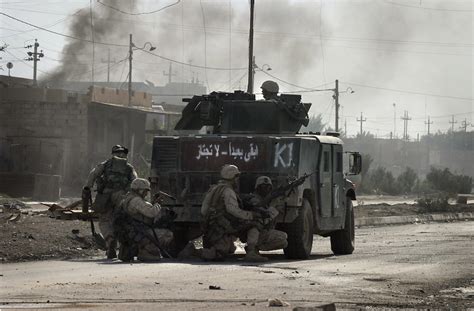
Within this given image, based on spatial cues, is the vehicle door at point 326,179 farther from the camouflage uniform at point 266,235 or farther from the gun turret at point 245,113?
the camouflage uniform at point 266,235

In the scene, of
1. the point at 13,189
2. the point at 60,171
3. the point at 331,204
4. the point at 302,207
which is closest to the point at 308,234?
the point at 302,207

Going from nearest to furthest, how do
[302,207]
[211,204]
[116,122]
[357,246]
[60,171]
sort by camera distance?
[211,204] < [302,207] < [357,246] < [60,171] < [116,122]

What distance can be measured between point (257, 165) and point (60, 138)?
38649 mm

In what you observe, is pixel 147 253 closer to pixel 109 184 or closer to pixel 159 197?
pixel 159 197

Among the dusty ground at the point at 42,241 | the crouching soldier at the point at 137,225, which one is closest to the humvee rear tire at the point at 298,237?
the crouching soldier at the point at 137,225

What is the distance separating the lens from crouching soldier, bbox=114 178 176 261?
605 inches

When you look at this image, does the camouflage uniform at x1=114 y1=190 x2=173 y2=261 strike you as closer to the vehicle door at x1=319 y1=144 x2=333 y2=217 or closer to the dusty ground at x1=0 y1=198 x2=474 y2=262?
the dusty ground at x1=0 y1=198 x2=474 y2=262

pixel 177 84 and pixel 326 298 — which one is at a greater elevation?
pixel 177 84

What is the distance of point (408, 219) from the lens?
34.9 m

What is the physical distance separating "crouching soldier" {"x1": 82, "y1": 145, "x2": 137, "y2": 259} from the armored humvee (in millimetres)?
539

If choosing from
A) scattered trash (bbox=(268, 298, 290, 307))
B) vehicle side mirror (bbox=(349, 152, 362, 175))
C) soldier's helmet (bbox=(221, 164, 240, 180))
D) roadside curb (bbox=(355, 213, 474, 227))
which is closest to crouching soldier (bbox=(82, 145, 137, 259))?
soldier's helmet (bbox=(221, 164, 240, 180))

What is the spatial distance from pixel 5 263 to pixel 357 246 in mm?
8033

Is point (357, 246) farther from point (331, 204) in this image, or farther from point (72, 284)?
point (72, 284)

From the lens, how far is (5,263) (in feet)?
51.9
